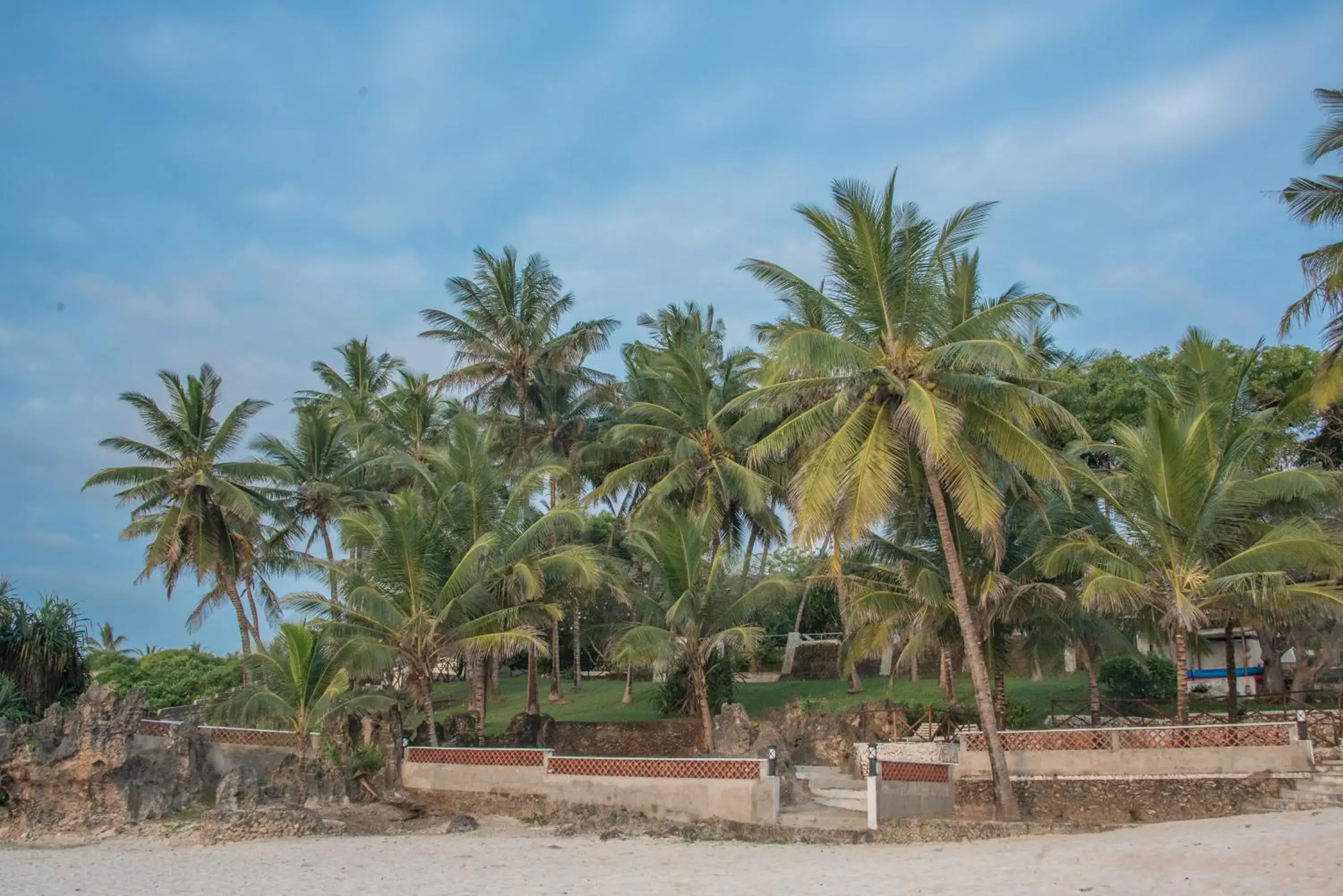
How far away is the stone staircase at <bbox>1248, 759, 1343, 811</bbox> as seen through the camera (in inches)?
621

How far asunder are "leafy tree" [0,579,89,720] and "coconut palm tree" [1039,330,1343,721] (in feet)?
72.5

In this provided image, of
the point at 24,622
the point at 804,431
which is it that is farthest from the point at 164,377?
the point at 804,431

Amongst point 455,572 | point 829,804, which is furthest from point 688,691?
point 829,804

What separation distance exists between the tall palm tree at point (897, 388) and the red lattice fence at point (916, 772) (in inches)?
51.2

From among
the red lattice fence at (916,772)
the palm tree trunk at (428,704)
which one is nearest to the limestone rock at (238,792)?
the palm tree trunk at (428,704)

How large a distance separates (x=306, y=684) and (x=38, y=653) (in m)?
8.33

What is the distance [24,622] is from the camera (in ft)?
82.0

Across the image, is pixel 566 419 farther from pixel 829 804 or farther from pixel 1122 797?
pixel 1122 797

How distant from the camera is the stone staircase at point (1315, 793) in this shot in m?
15.8

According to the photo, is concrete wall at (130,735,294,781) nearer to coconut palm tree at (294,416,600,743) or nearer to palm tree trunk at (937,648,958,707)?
coconut palm tree at (294,416,600,743)

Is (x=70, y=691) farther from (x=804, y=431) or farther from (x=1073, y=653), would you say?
(x=1073, y=653)

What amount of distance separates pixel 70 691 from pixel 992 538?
2160cm

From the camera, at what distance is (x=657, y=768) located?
61.0 ft

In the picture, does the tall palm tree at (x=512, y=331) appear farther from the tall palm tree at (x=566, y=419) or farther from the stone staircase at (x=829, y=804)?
the stone staircase at (x=829, y=804)
